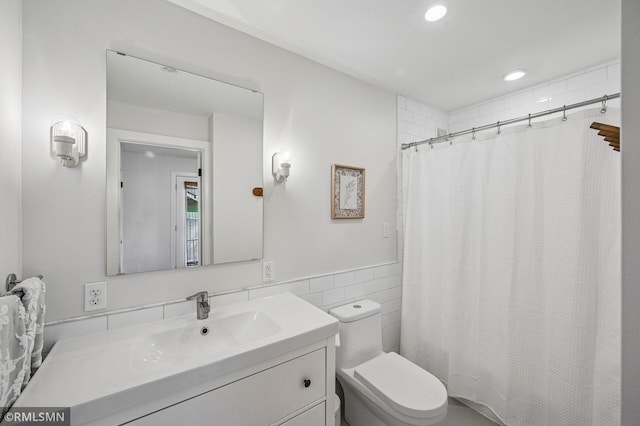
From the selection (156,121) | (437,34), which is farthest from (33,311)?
(437,34)

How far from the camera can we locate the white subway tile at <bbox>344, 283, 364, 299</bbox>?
6.54 ft

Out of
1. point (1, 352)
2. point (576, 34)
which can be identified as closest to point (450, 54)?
point (576, 34)

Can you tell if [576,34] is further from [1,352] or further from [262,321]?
[1,352]

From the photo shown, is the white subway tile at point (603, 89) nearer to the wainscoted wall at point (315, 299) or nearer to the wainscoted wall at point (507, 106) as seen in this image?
the wainscoted wall at point (507, 106)

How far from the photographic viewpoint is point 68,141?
1.05 metres

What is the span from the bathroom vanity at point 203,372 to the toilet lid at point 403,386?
0.40 meters

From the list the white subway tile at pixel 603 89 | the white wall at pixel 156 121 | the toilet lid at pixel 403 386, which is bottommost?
the toilet lid at pixel 403 386

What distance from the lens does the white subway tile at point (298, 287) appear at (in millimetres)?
1704

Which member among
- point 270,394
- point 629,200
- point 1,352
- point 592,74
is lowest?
point 270,394

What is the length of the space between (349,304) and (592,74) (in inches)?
91.9

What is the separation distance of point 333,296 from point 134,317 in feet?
3.80

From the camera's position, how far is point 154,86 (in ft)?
4.33

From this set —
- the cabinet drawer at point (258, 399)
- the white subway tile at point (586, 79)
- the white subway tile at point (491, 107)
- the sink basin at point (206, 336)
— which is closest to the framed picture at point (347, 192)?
the sink basin at point (206, 336)

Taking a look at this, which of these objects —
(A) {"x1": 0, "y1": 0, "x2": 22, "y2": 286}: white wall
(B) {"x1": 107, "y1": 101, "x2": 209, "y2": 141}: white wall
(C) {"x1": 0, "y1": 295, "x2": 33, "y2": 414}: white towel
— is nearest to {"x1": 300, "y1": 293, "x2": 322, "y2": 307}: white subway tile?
(B) {"x1": 107, "y1": 101, "x2": 209, "y2": 141}: white wall
